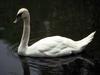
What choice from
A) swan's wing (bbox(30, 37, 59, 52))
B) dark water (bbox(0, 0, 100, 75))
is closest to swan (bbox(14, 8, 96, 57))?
swan's wing (bbox(30, 37, 59, 52))

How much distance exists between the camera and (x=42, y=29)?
8.29 meters

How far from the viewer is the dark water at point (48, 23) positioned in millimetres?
6689

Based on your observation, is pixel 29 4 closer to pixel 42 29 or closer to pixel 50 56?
pixel 42 29

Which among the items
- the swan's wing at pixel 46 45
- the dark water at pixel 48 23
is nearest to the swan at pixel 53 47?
the swan's wing at pixel 46 45

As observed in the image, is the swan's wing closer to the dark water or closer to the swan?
the swan

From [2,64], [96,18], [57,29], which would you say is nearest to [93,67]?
[2,64]

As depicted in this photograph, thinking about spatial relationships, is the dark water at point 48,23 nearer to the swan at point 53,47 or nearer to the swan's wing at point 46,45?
the swan at point 53,47

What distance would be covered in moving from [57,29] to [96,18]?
1.22m

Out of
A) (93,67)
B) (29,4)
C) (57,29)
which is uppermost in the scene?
(93,67)

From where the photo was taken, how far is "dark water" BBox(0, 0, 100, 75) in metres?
6.69

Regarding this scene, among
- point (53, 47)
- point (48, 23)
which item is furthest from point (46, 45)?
point (48, 23)

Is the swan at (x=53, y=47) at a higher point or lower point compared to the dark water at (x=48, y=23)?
higher

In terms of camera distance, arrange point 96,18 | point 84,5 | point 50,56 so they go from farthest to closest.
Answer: point 84,5
point 96,18
point 50,56

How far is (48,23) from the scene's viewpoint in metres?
8.78
